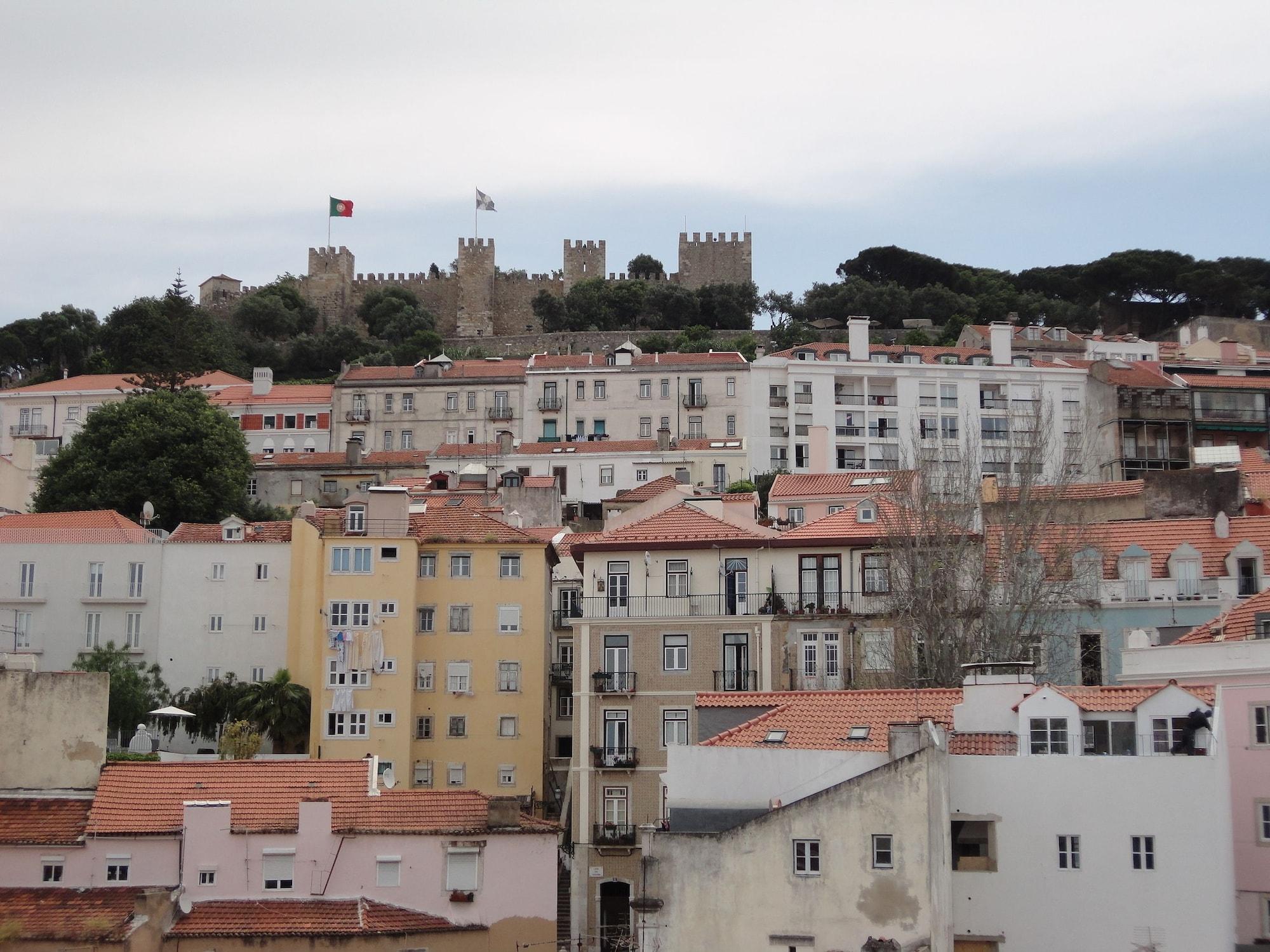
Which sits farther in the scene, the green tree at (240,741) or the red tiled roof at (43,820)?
the green tree at (240,741)

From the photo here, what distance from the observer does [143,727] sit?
51.0 m

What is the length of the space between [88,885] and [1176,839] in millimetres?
21573

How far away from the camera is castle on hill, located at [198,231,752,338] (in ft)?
474

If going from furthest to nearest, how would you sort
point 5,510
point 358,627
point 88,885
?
point 5,510
point 358,627
point 88,885

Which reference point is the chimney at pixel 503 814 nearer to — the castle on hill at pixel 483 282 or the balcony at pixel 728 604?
the balcony at pixel 728 604

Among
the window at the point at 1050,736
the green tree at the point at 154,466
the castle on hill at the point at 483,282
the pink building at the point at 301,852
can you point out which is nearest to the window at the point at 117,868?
the pink building at the point at 301,852

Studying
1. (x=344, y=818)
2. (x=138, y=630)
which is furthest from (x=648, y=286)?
(x=344, y=818)

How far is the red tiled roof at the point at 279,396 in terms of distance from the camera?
105 meters

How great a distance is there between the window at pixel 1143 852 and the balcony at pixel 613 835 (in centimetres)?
1691

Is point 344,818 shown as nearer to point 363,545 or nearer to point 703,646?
point 703,646

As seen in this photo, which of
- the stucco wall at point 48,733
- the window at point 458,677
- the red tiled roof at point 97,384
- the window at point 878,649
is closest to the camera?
the stucco wall at point 48,733

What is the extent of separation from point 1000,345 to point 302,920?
6956cm

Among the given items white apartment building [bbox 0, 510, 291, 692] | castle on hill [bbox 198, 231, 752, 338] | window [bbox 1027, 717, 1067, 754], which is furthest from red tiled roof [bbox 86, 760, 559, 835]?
castle on hill [bbox 198, 231, 752, 338]

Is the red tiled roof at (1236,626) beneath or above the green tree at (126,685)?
above
